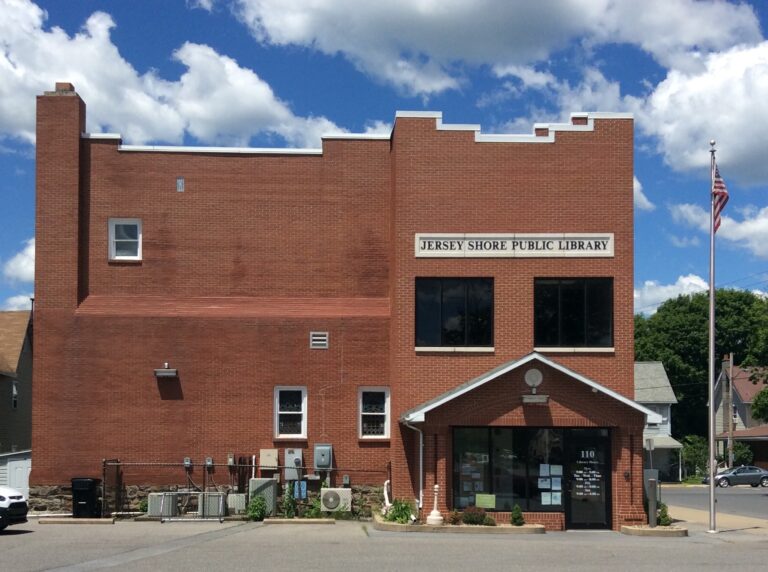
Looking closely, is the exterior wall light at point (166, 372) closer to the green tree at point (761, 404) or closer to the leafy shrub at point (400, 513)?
the leafy shrub at point (400, 513)

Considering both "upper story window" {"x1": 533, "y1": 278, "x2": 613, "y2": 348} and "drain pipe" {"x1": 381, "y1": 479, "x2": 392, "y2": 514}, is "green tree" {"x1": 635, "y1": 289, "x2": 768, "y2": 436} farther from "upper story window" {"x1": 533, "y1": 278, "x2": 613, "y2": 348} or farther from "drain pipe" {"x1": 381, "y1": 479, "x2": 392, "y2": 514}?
"drain pipe" {"x1": 381, "y1": 479, "x2": 392, "y2": 514}

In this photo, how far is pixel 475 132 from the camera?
25953mm

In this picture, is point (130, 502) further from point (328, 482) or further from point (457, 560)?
point (457, 560)

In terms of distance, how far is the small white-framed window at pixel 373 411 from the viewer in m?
27.5

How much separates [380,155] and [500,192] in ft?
14.3

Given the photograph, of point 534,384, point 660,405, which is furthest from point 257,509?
point 660,405

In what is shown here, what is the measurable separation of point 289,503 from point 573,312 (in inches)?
362

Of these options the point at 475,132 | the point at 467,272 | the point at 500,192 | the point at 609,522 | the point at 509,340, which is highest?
the point at 475,132

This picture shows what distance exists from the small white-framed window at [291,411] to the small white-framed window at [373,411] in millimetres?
1626

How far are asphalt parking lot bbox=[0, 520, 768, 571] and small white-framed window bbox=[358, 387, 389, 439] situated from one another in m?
3.39


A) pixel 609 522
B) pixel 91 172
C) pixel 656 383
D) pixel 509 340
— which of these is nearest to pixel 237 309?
pixel 91 172

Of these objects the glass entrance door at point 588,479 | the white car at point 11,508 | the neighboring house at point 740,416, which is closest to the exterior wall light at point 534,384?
the glass entrance door at point 588,479

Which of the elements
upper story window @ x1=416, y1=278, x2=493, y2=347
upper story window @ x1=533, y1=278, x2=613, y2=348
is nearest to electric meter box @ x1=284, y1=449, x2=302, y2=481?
upper story window @ x1=416, y1=278, x2=493, y2=347

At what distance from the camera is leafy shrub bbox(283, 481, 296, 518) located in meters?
25.9
